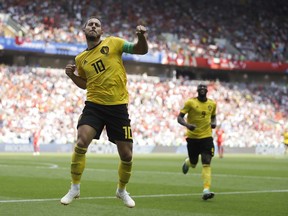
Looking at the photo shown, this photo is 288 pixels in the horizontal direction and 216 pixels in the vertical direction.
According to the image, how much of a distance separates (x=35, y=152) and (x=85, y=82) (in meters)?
32.5

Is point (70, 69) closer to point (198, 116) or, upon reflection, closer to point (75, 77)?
point (75, 77)

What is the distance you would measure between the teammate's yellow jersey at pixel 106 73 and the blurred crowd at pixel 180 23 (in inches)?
1614

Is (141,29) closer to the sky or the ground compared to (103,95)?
closer to the sky

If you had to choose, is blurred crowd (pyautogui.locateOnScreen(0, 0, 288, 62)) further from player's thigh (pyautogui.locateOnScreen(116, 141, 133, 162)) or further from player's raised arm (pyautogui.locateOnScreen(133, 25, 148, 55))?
player's raised arm (pyautogui.locateOnScreen(133, 25, 148, 55))

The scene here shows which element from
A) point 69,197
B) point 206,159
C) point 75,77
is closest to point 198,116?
point 206,159

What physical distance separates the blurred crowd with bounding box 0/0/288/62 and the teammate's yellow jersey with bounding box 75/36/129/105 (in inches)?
1614

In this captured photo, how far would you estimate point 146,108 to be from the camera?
52406 millimetres

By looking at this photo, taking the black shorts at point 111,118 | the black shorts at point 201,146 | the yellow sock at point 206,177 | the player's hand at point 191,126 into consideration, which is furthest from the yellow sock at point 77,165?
→ the black shorts at point 201,146

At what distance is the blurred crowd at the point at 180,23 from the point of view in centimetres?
5184

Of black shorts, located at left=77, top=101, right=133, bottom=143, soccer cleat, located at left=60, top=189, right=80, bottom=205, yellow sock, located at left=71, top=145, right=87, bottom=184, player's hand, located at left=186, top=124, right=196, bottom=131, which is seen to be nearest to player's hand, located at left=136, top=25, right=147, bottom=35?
black shorts, located at left=77, top=101, right=133, bottom=143

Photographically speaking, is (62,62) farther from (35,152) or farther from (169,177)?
(169,177)

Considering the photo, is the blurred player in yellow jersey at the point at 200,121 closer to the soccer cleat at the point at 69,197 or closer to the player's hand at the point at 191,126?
the player's hand at the point at 191,126

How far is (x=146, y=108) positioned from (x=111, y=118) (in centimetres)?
4254

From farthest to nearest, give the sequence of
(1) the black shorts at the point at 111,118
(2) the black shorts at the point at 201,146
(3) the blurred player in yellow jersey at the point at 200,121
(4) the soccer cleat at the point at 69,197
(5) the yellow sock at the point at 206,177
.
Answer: (3) the blurred player in yellow jersey at the point at 200,121
(2) the black shorts at the point at 201,146
(5) the yellow sock at the point at 206,177
(1) the black shorts at the point at 111,118
(4) the soccer cleat at the point at 69,197
